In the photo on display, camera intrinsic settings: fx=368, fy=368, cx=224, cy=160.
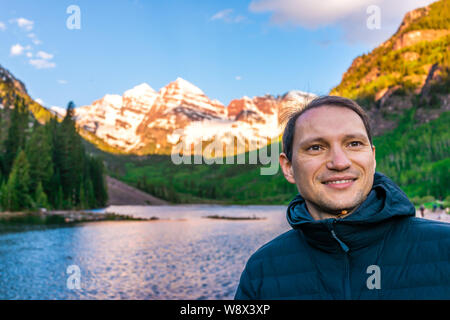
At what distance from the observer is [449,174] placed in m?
124

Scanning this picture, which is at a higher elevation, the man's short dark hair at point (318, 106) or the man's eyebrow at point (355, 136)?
the man's short dark hair at point (318, 106)

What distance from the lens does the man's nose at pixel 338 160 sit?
7.68 ft

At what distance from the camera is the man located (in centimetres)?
217

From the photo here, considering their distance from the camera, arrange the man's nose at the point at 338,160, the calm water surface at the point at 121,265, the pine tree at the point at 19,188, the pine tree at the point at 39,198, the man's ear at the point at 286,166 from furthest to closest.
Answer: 1. the pine tree at the point at 39,198
2. the pine tree at the point at 19,188
3. the calm water surface at the point at 121,265
4. the man's ear at the point at 286,166
5. the man's nose at the point at 338,160

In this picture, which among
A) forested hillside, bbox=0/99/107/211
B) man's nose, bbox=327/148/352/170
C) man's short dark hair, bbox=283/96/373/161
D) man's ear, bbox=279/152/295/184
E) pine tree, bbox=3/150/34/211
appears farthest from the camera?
forested hillside, bbox=0/99/107/211

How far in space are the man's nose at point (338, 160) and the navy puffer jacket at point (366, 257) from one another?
26cm

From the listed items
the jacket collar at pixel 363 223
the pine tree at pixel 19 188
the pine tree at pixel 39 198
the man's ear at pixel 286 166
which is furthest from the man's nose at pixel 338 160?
the pine tree at pixel 39 198

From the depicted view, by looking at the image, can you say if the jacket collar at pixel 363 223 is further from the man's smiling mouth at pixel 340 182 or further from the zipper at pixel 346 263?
the man's smiling mouth at pixel 340 182

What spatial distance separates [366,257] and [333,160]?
24.9 inches

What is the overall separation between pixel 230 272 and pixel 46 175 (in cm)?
7738

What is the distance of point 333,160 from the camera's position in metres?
2.37

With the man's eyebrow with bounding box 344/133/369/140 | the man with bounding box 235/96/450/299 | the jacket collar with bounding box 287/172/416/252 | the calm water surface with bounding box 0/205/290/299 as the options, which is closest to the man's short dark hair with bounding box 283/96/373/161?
the man with bounding box 235/96/450/299

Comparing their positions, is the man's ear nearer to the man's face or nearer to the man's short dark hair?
the man's short dark hair

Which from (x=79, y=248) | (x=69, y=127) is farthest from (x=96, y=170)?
(x=79, y=248)
